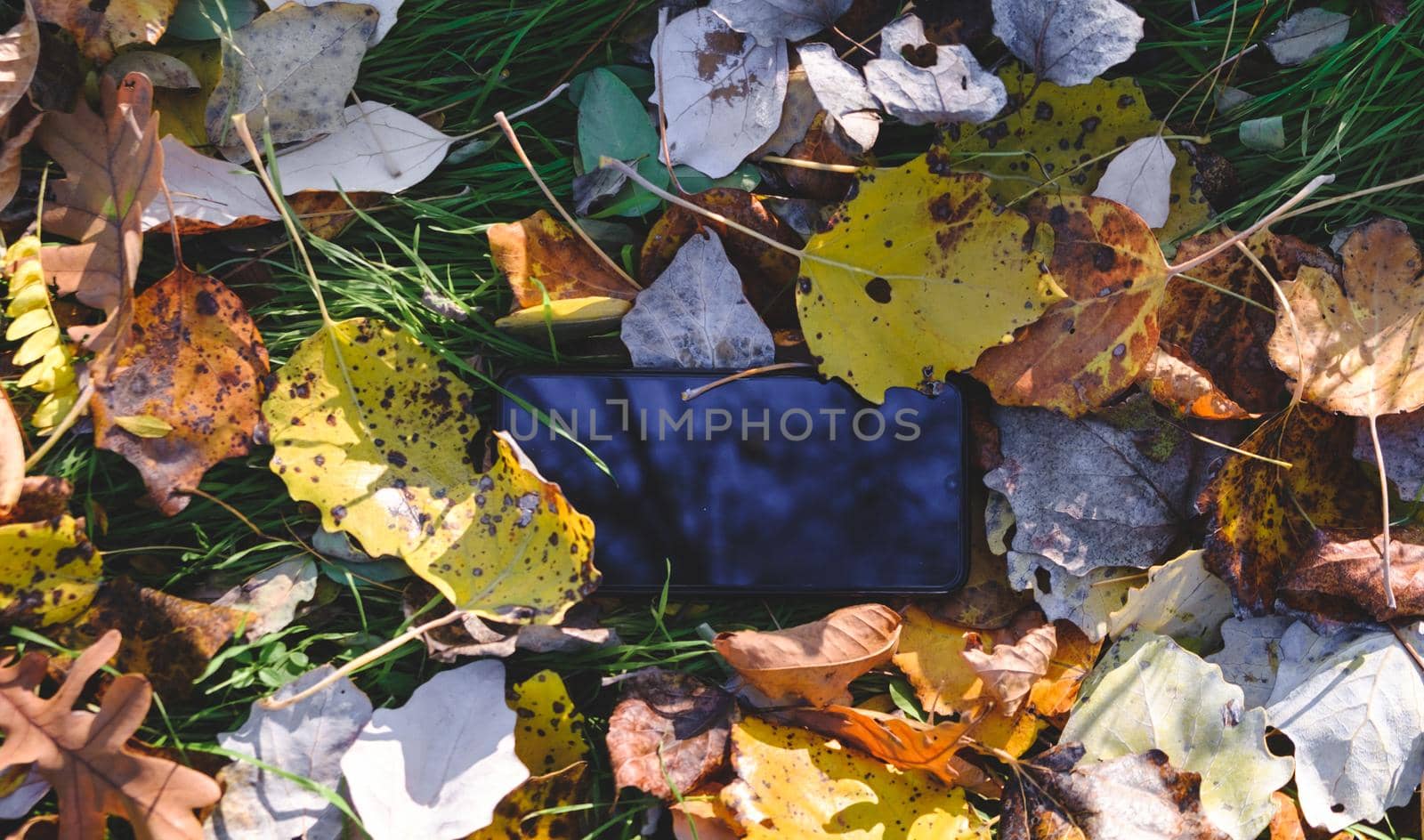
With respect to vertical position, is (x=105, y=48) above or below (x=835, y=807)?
above

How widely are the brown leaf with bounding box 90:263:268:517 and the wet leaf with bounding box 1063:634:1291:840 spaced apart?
135 cm

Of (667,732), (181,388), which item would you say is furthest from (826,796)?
(181,388)

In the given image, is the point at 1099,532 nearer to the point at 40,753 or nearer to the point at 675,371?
the point at 675,371

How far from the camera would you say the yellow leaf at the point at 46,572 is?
4.33 feet

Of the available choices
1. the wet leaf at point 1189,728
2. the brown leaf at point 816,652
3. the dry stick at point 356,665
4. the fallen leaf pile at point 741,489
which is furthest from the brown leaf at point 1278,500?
the dry stick at point 356,665

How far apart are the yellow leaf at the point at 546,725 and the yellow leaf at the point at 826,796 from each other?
0.25 meters

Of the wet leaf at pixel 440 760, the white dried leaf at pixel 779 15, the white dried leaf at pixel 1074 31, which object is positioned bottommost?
the wet leaf at pixel 440 760

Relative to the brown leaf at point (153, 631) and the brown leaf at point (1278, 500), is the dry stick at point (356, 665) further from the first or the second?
the brown leaf at point (1278, 500)

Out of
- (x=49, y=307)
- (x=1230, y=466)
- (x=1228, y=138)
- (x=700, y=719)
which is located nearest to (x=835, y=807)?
(x=700, y=719)

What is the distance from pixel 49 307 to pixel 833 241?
115 cm

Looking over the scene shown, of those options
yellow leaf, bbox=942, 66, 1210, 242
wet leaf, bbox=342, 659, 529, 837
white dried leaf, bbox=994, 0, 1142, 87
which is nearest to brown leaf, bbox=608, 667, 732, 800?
wet leaf, bbox=342, 659, 529, 837

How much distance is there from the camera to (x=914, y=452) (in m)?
1.46

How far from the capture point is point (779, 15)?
1447 mm

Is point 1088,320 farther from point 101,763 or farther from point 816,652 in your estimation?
point 101,763
